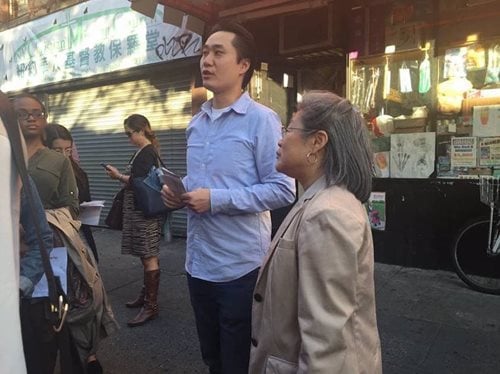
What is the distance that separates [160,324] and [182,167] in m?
3.79

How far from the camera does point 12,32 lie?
33.3ft

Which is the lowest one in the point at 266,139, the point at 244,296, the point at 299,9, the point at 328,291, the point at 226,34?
the point at 244,296

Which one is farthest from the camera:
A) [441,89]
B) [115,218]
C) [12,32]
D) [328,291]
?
[12,32]

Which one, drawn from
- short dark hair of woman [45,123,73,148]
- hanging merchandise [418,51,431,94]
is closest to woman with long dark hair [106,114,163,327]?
short dark hair of woman [45,123,73,148]

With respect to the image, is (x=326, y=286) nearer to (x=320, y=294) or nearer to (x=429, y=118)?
(x=320, y=294)

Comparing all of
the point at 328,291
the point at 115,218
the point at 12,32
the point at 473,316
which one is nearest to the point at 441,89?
the point at 473,316

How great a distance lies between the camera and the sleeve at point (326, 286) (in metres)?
1.32

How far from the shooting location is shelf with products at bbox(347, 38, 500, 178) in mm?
5047

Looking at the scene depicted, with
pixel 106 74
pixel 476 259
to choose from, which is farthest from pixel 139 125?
pixel 106 74

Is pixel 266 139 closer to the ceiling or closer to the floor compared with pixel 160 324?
closer to the ceiling

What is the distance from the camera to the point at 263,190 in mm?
2039

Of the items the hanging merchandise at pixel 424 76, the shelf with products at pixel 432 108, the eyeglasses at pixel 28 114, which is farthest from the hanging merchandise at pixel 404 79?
the eyeglasses at pixel 28 114

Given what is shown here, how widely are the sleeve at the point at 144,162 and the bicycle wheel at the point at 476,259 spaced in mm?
3363

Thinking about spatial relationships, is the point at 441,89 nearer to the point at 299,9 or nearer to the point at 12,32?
the point at 299,9
